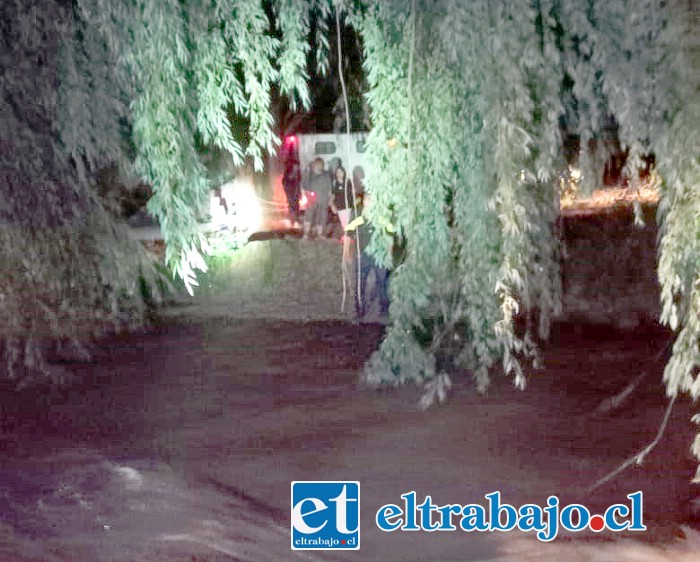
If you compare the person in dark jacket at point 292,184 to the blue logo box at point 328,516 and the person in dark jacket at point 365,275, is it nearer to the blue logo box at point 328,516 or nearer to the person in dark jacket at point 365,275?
the person in dark jacket at point 365,275

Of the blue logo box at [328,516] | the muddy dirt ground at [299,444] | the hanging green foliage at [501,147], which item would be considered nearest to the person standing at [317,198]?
the muddy dirt ground at [299,444]

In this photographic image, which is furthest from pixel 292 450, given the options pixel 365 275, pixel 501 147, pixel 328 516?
pixel 365 275

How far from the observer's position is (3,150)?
8.09m

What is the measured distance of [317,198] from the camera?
60.8ft

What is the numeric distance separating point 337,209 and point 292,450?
8219 mm

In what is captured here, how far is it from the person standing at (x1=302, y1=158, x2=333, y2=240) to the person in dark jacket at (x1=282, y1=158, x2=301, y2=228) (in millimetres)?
4864

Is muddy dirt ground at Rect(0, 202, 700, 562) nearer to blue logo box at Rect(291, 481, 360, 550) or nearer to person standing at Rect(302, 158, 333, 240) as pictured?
blue logo box at Rect(291, 481, 360, 550)

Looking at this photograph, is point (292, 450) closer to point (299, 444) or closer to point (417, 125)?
point (299, 444)

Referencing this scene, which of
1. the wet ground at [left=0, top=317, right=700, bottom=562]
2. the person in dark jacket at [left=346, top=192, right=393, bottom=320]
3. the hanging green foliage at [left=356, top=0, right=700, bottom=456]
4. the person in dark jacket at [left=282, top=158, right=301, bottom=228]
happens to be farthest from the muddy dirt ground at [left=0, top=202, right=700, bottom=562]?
the person in dark jacket at [left=282, top=158, right=301, bottom=228]

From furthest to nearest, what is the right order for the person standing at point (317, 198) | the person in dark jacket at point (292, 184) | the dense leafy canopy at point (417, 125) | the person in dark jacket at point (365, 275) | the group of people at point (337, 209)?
1. the person in dark jacket at point (292, 184)
2. the person standing at point (317, 198)
3. the group of people at point (337, 209)
4. the person in dark jacket at point (365, 275)
5. the dense leafy canopy at point (417, 125)

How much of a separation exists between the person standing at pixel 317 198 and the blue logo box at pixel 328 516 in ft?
36.3

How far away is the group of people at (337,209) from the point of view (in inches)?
482

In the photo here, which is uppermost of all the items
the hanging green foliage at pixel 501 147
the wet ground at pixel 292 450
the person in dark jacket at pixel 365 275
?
the hanging green foliage at pixel 501 147

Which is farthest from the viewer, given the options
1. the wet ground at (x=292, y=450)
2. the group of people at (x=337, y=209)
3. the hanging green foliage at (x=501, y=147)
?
the group of people at (x=337, y=209)
